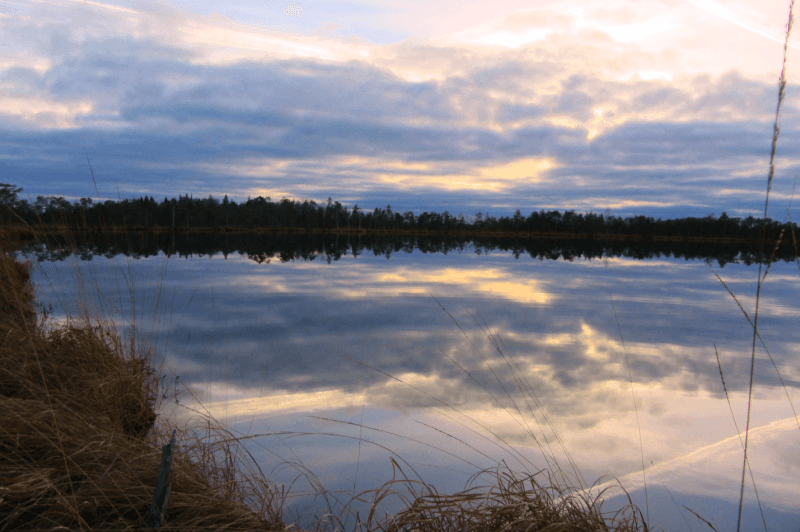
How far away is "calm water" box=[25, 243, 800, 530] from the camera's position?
12.6 feet

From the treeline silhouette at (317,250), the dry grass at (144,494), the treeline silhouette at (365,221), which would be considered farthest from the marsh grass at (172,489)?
the treeline silhouette at (365,221)

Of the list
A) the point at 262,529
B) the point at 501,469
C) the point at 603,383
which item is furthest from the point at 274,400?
the point at 603,383

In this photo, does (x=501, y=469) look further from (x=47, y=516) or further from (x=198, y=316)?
(x=198, y=316)

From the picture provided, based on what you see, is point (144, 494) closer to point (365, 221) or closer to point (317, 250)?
point (317, 250)

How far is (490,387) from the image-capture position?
584 centimetres

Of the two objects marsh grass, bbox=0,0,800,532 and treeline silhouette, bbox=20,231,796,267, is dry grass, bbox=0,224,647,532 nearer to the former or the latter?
marsh grass, bbox=0,0,800,532

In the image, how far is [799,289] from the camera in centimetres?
1853

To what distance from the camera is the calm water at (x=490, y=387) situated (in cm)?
383

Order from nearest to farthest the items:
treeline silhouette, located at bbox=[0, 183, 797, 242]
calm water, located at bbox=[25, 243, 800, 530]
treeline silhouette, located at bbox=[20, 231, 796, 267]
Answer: calm water, located at bbox=[25, 243, 800, 530]
treeline silhouette, located at bbox=[20, 231, 796, 267]
treeline silhouette, located at bbox=[0, 183, 797, 242]

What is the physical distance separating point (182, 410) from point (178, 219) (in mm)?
110378

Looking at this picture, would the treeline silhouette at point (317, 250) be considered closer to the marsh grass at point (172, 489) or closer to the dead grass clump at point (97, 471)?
the dead grass clump at point (97, 471)

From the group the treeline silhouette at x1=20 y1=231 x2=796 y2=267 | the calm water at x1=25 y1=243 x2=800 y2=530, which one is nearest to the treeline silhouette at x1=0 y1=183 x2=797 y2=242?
the treeline silhouette at x1=20 y1=231 x2=796 y2=267

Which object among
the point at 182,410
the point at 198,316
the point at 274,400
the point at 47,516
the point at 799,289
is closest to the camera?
the point at 47,516

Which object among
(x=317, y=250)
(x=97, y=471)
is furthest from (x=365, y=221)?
(x=97, y=471)
